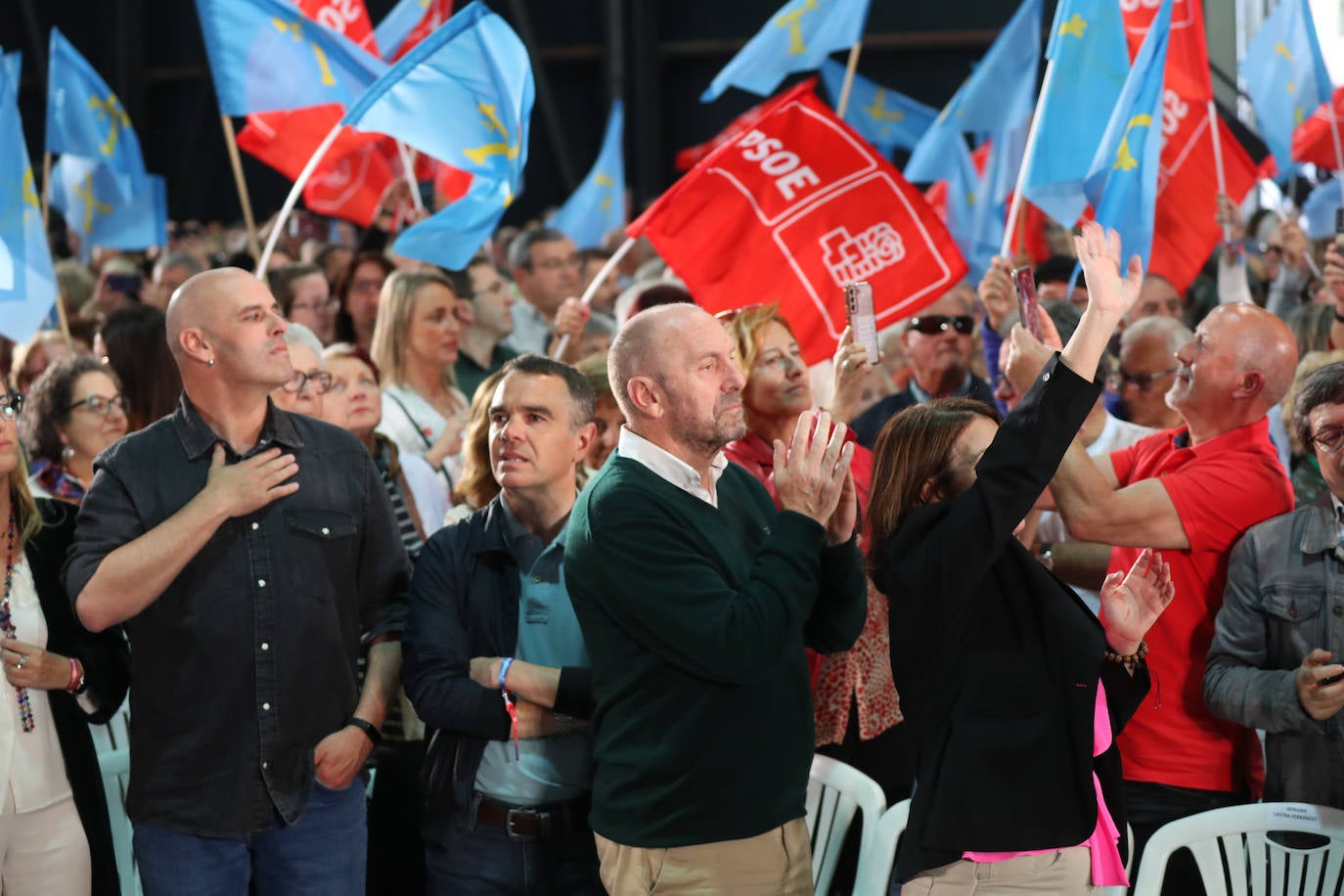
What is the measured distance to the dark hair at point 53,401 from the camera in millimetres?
4617

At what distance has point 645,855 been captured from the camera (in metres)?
2.96

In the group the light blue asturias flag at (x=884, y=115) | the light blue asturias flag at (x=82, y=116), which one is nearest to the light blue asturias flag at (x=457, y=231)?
the light blue asturias flag at (x=82, y=116)

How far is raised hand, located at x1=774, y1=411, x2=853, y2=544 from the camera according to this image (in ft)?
9.16

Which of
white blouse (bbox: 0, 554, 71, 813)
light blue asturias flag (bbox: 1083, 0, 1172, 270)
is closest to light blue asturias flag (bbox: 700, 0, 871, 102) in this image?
light blue asturias flag (bbox: 1083, 0, 1172, 270)

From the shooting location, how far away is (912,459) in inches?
120

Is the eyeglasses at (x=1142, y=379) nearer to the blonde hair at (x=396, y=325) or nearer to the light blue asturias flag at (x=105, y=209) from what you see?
the blonde hair at (x=396, y=325)

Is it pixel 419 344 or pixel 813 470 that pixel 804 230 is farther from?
pixel 813 470

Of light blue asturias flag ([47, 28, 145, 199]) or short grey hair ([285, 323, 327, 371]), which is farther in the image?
light blue asturias flag ([47, 28, 145, 199])

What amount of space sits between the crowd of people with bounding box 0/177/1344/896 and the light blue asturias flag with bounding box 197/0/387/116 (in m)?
2.44

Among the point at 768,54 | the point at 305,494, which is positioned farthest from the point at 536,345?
the point at 305,494

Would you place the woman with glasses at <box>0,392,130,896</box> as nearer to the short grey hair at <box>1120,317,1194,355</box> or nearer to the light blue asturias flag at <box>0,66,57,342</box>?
the light blue asturias flag at <box>0,66,57,342</box>

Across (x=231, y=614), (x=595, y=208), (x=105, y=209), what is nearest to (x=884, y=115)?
(x=595, y=208)

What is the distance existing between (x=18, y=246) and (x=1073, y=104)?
3.49 m

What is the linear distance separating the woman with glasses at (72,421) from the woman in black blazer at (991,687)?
2679mm
